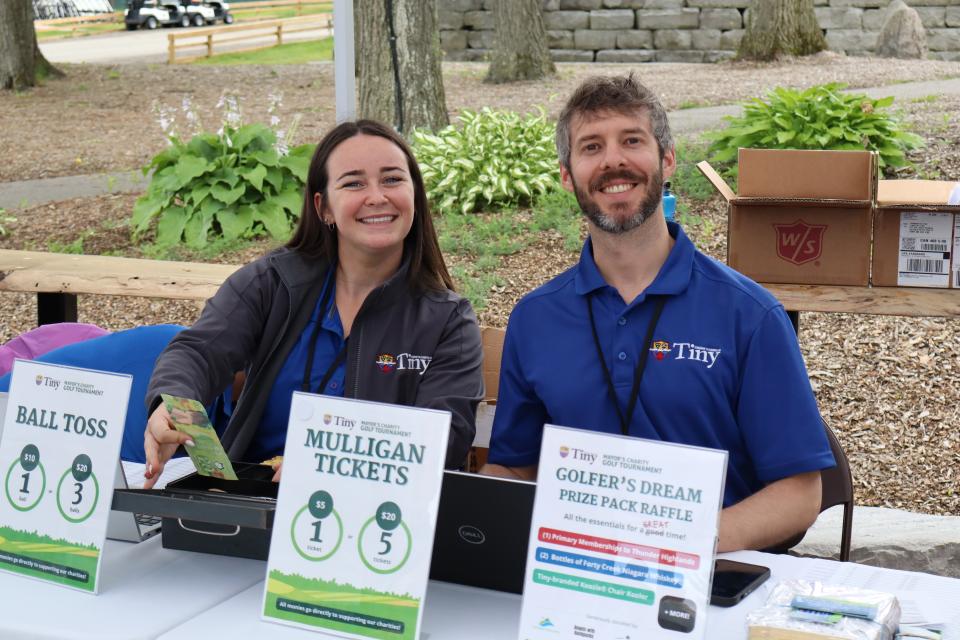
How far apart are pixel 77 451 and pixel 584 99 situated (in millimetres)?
1267

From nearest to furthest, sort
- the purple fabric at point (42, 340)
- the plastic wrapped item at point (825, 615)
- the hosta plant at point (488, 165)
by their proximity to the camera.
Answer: the plastic wrapped item at point (825, 615) < the purple fabric at point (42, 340) < the hosta plant at point (488, 165)

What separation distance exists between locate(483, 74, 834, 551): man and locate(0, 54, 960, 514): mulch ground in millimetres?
104

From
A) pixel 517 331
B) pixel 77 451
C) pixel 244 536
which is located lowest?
pixel 244 536

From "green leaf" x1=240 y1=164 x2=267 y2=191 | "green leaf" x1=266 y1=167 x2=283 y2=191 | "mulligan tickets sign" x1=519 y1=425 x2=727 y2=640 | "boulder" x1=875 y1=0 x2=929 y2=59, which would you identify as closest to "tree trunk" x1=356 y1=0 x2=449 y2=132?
"green leaf" x1=266 y1=167 x2=283 y2=191

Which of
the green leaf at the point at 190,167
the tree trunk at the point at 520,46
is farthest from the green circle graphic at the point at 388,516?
the tree trunk at the point at 520,46

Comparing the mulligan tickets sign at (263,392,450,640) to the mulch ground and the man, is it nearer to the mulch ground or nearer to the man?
the man

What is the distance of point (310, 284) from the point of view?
276cm

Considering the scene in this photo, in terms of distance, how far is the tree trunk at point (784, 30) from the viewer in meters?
12.9

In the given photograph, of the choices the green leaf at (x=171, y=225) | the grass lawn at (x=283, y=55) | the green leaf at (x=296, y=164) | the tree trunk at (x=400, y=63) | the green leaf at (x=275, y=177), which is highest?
the grass lawn at (x=283, y=55)

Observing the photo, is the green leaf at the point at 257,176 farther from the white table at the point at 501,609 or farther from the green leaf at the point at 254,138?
the white table at the point at 501,609

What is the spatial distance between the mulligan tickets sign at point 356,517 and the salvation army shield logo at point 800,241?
92.1 inches

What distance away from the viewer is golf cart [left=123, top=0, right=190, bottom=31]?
28372 millimetres

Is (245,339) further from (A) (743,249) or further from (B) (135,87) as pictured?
(B) (135,87)

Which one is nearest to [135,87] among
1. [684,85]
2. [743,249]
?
[684,85]
